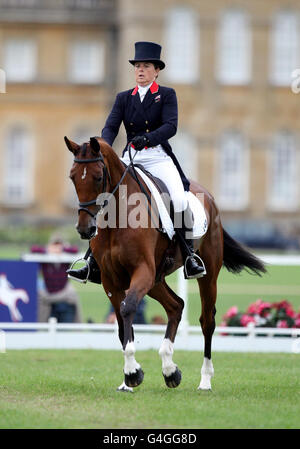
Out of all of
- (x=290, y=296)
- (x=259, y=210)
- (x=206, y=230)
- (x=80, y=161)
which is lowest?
(x=259, y=210)

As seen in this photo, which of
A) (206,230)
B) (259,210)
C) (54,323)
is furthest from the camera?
(259,210)

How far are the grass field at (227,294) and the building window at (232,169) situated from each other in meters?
18.9

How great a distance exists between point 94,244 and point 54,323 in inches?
208

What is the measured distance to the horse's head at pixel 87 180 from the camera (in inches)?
345

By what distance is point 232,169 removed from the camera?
172 ft

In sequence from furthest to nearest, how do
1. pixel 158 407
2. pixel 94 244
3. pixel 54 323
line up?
pixel 54 323
pixel 94 244
pixel 158 407

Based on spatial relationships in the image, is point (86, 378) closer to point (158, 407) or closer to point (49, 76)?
point (158, 407)

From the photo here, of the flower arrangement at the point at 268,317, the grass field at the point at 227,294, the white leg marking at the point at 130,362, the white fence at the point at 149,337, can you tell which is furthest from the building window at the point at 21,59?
the white leg marking at the point at 130,362

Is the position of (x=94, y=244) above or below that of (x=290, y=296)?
above

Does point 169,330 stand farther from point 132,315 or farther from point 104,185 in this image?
point 104,185

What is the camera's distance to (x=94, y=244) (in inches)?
374

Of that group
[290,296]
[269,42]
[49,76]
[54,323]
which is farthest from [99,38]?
[54,323]

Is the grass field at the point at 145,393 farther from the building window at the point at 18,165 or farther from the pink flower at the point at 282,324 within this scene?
the building window at the point at 18,165

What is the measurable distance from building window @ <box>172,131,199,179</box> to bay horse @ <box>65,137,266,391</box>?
1608 inches
